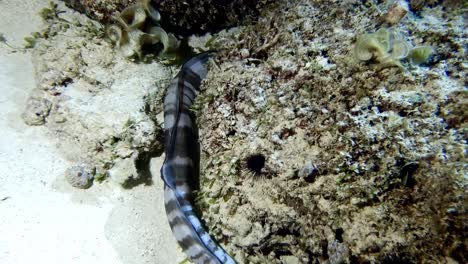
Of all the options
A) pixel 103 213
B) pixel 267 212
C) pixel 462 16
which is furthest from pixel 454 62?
pixel 103 213

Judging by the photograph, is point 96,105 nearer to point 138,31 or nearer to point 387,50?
point 138,31

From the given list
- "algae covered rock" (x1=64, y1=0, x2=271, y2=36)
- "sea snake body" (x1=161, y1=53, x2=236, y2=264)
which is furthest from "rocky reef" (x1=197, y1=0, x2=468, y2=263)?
"algae covered rock" (x1=64, y1=0, x2=271, y2=36)

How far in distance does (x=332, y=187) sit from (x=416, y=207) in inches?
26.7

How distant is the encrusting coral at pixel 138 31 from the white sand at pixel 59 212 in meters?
1.58

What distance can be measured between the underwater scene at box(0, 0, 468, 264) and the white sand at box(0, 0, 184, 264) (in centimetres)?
2

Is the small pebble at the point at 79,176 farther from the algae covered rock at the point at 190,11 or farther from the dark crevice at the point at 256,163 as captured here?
the algae covered rock at the point at 190,11

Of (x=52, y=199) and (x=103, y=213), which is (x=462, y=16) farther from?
(x=52, y=199)

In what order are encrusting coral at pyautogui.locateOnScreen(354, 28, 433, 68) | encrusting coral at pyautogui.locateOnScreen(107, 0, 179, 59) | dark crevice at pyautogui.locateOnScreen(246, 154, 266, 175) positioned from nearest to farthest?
encrusting coral at pyautogui.locateOnScreen(354, 28, 433, 68) → dark crevice at pyautogui.locateOnScreen(246, 154, 266, 175) → encrusting coral at pyautogui.locateOnScreen(107, 0, 179, 59)

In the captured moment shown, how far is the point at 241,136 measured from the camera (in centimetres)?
309

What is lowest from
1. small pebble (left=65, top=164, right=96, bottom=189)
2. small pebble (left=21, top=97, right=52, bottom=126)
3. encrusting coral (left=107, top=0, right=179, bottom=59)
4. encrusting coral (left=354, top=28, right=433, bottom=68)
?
small pebble (left=65, top=164, right=96, bottom=189)

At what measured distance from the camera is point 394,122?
8.45 feet

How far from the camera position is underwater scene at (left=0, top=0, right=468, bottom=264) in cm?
249

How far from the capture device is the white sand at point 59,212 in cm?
308

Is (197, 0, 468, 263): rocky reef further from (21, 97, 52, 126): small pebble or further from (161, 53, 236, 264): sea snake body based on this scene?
(21, 97, 52, 126): small pebble
